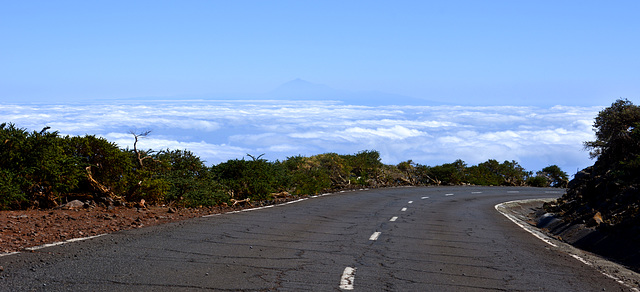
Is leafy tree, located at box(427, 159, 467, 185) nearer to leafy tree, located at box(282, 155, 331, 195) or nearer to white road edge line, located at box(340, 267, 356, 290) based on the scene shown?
leafy tree, located at box(282, 155, 331, 195)

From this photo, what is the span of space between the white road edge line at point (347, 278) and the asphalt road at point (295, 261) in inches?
0.6

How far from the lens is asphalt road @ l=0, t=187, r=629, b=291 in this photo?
A: 7.14 m

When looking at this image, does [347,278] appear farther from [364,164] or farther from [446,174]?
[446,174]

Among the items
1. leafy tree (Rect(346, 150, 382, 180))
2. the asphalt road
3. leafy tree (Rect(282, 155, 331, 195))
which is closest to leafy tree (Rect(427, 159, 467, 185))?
leafy tree (Rect(346, 150, 382, 180))

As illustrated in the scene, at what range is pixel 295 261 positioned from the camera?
8906mm

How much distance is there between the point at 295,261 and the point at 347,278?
145cm

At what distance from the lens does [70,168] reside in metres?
15.5

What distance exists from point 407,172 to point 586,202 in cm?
2831

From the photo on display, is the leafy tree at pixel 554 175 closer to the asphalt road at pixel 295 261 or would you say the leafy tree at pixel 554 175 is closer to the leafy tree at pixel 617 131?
the leafy tree at pixel 617 131

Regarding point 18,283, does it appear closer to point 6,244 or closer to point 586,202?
point 6,244

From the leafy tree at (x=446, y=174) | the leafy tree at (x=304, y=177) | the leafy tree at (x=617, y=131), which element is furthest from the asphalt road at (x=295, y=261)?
the leafy tree at (x=446, y=174)

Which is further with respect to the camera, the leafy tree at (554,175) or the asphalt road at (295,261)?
the leafy tree at (554,175)

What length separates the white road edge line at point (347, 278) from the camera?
282 inches

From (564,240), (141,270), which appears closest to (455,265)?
(141,270)
